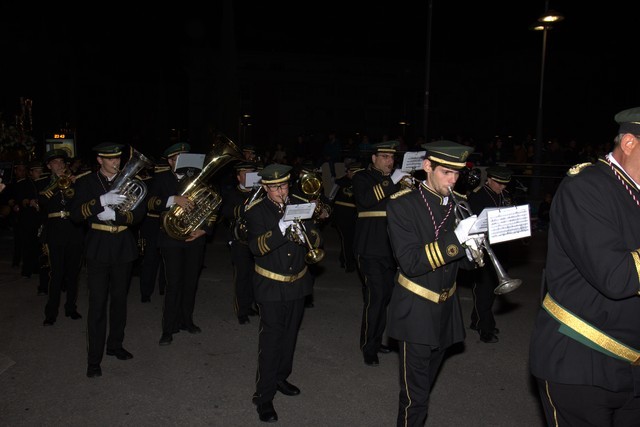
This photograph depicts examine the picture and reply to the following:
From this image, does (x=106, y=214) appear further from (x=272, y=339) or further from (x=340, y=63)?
(x=340, y=63)

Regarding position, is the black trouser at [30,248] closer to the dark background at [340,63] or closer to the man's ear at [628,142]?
the man's ear at [628,142]

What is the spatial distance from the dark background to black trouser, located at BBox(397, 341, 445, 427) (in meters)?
23.6

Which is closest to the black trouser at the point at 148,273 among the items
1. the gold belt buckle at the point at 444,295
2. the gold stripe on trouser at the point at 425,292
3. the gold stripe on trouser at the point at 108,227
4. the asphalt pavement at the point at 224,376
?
the asphalt pavement at the point at 224,376

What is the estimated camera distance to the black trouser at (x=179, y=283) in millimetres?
6512

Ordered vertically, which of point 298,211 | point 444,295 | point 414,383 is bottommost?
point 414,383

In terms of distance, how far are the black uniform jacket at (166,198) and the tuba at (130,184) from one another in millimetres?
782

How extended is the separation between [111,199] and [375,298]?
9.63 feet

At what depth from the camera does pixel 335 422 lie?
4.62m

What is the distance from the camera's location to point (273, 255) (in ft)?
15.9

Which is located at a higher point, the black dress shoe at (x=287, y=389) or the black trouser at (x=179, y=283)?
the black trouser at (x=179, y=283)

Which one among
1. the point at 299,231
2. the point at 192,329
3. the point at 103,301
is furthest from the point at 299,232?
the point at 192,329

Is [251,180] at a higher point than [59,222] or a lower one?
higher

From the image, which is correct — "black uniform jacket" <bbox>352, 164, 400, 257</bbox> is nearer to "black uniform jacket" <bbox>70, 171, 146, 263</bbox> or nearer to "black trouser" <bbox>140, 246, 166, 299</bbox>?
"black uniform jacket" <bbox>70, 171, 146, 263</bbox>

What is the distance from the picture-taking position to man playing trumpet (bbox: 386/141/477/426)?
3725mm
